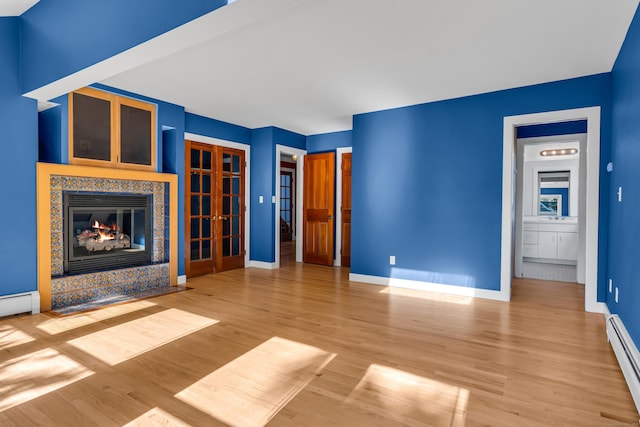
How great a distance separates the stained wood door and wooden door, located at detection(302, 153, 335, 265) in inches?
50.7

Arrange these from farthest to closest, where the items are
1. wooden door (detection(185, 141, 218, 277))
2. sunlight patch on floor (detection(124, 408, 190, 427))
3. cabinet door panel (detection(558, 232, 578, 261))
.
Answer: cabinet door panel (detection(558, 232, 578, 261))
wooden door (detection(185, 141, 218, 277))
sunlight patch on floor (detection(124, 408, 190, 427))

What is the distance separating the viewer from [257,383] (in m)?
2.21

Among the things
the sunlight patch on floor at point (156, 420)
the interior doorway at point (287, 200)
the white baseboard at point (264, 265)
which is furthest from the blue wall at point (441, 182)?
the interior doorway at point (287, 200)

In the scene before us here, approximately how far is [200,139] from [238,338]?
3575mm

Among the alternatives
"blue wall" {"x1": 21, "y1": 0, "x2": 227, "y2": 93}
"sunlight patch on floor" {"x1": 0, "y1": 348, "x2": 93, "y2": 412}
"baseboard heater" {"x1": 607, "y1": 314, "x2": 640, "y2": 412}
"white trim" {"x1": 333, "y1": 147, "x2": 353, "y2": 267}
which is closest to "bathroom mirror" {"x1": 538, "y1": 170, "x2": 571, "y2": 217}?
"white trim" {"x1": 333, "y1": 147, "x2": 353, "y2": 267}

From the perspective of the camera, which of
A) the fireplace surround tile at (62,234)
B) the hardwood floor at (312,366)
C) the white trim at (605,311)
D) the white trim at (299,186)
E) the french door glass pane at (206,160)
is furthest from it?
the white trim at (299,186)

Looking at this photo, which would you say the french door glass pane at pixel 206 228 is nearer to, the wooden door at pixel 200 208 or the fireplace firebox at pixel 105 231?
the wooden door at pixel 200 208

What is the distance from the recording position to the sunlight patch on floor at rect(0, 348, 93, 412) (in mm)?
2051

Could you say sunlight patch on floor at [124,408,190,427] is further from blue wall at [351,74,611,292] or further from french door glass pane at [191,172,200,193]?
french door glass pane at [191,172,200,193]

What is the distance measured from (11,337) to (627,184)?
5083 millimetres

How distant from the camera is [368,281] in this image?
5.22 meters

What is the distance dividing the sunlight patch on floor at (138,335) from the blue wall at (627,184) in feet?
11.0

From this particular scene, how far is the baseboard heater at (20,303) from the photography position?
3.35 m

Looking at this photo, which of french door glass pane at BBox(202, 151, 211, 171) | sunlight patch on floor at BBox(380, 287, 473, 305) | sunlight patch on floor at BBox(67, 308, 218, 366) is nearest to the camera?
sunlight patch on floor at BBox(67, 308, 218, 366)
